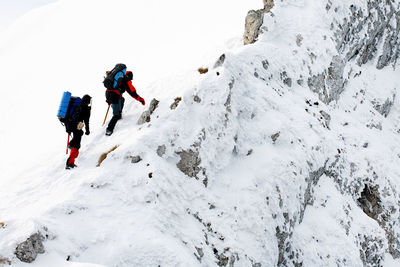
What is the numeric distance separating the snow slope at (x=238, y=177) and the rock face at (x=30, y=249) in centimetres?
16

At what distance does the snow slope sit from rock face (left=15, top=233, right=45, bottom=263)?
0.16 meters

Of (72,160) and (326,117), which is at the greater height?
(72,160)

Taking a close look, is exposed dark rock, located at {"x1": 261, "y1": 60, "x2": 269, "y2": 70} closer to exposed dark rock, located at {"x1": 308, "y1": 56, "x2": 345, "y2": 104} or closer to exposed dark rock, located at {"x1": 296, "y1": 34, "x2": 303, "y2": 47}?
exposed dark rock, located at {"x1": 308, "y1": 56, "x2": 345, "y2": 104}

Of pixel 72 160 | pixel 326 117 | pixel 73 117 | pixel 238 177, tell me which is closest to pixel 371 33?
pixel 326 117

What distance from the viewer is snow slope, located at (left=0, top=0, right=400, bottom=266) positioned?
7711 mm

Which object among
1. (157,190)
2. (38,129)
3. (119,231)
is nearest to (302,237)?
(157,190)

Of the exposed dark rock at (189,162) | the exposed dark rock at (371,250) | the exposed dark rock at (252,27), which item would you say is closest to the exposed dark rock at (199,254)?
the exposed dark rock at (189,162)

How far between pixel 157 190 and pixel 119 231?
5.07ft

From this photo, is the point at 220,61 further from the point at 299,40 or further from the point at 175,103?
the point at 299,40

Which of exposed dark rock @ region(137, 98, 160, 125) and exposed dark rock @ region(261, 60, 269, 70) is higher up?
exposed dark rock @ region(137, 98, 160, 125)

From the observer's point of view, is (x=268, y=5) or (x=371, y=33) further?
(x=371, y=33)

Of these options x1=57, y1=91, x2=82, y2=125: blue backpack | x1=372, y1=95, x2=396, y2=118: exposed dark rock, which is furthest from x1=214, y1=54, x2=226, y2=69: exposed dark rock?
x1=372, y1=95, x2=396, y2=118: exposed dark rock

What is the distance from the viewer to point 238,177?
35.0 ft

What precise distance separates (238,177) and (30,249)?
257 inches
